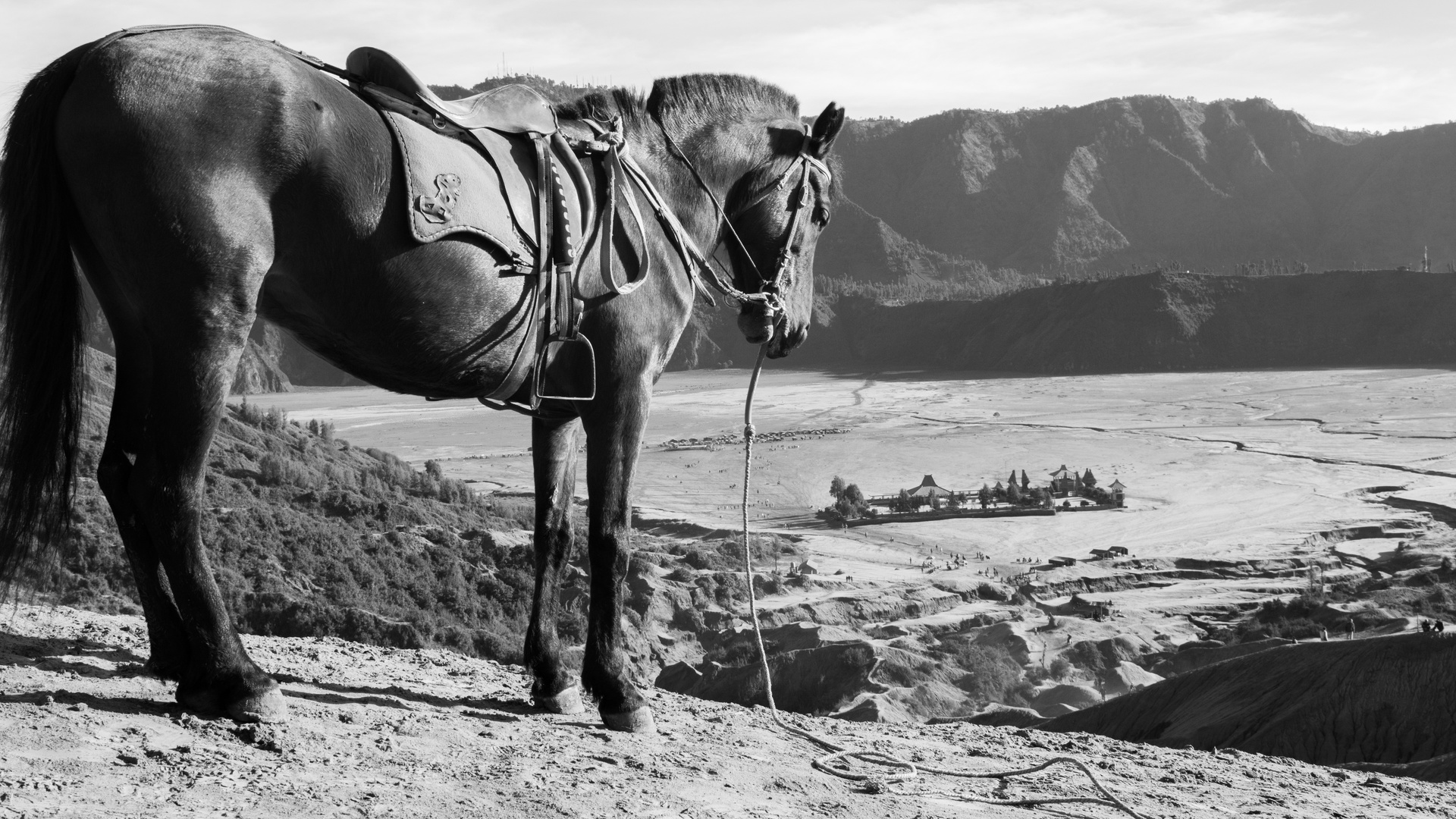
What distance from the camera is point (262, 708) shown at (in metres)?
4.77

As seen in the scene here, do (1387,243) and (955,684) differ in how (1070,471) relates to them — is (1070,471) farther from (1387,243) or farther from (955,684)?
(1387,243)

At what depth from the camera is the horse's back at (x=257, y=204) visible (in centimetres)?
427

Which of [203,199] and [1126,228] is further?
[1126,228]

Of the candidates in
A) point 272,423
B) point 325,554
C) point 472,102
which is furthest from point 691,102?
point 272,423

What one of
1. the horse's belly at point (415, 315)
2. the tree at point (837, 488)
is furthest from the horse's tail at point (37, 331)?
the tree at point (837, 488)

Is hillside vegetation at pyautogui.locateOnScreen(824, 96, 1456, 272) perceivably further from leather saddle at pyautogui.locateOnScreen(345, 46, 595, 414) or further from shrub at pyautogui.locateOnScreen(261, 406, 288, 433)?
leather saddle at pyautogui.locateOnScreen(345, 46, 595, 414)

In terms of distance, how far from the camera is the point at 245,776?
430 centimetres

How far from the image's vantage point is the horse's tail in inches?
173

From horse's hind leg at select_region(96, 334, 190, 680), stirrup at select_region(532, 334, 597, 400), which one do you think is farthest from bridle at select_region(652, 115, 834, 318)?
horse's hind leg at select_region(96, 334, 190, 680)

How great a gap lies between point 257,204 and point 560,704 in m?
2.73

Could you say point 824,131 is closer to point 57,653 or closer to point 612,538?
point 612,538

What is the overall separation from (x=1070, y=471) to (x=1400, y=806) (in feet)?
168

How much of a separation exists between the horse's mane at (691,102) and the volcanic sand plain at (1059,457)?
72.9ft

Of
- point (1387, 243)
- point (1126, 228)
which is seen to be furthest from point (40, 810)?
point (1126, 228)
